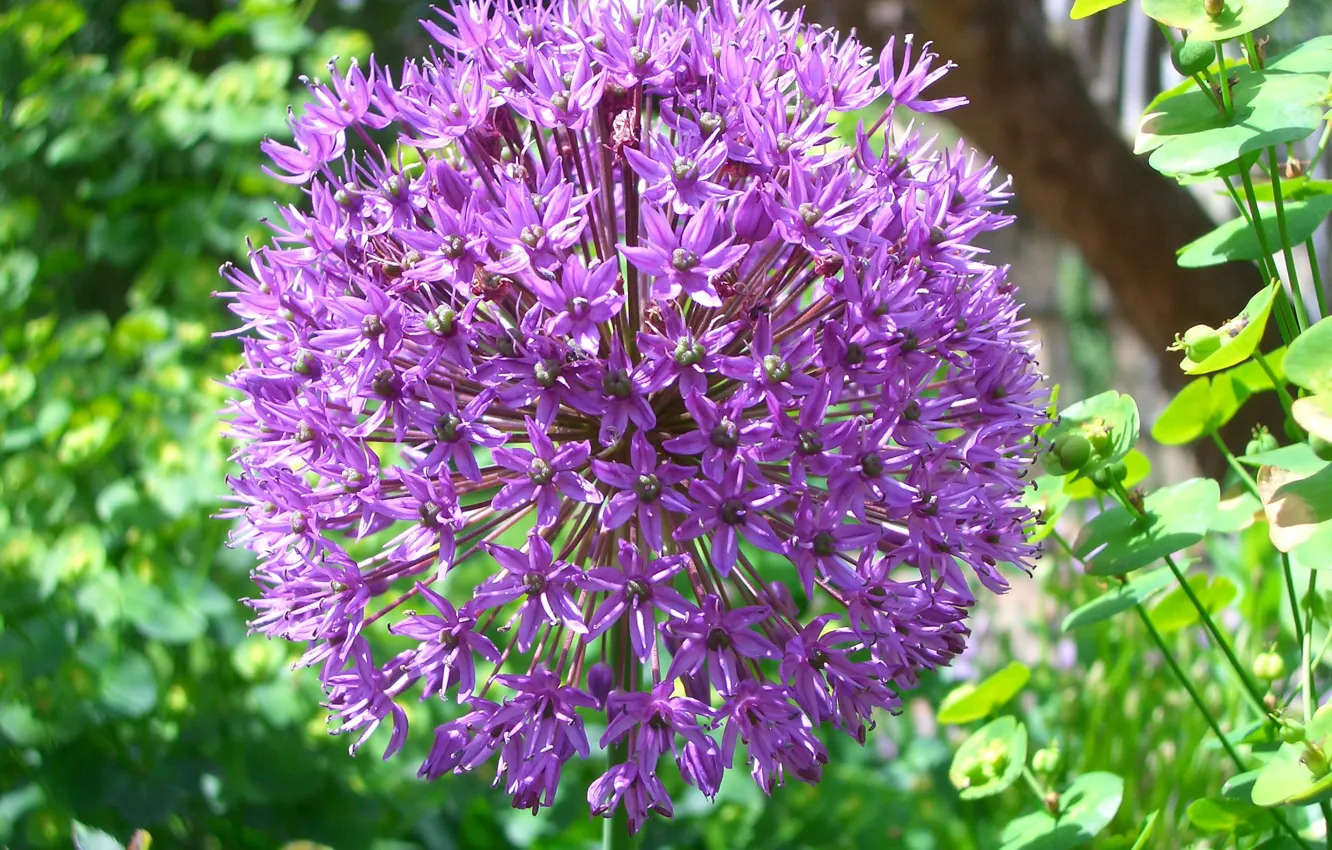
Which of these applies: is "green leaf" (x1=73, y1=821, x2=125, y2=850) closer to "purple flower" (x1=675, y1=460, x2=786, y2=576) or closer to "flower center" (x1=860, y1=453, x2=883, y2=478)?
"purple flower" (x1=675, y1=460, x2=786, y2=576)

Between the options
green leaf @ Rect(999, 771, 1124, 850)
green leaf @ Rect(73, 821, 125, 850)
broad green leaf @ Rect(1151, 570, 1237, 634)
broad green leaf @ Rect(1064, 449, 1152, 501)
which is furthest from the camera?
green leaf @ Rect(73, 821, 125, 850)

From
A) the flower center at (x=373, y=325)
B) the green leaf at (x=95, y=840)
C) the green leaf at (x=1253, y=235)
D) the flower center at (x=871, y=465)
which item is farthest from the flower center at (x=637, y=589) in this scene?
the green leaf at (x=95, y=840)

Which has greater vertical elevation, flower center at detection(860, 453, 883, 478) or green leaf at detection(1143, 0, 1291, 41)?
green leaf at detection(1143, 0, 1291, 41)

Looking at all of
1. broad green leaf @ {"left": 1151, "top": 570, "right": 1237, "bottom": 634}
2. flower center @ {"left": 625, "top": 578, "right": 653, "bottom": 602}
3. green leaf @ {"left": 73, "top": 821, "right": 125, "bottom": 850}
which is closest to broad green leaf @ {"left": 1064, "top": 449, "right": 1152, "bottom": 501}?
broad green leaf @ {"left": 1151, "top": 570, "right": 1237, "bottom": 634}

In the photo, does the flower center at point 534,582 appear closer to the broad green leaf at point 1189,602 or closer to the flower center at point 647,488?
the flower center at point 647,488

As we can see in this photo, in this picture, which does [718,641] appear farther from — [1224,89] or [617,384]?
[1224,89]

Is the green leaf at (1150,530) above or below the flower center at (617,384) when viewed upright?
below

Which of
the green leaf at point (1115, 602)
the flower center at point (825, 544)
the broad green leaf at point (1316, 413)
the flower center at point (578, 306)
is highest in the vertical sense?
the flower center at point (578, 306)
